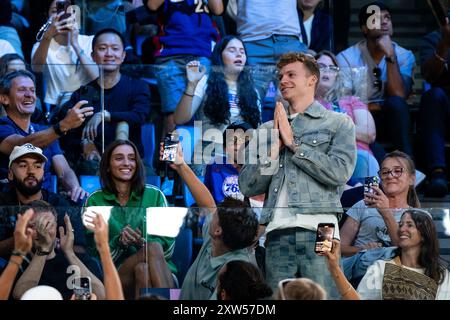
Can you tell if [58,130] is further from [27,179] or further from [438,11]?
[438,11]

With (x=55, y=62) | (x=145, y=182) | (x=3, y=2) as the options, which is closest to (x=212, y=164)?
(x=145, y=182)

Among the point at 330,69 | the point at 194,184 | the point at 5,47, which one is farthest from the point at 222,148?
the point at 5,47

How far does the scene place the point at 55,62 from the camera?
1394 cm

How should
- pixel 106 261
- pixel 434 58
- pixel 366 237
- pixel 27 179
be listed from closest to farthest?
pixel 106 261 < pixel 366 237 < pixel 27 179 < pixel 434 58

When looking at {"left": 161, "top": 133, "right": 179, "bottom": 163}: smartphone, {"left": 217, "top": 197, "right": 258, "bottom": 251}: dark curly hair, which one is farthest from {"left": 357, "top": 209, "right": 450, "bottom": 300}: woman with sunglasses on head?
{"left": 161, "top": 133, "right": 179, "bottom": 163}: smartphone

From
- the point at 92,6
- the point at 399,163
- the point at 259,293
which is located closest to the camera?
the point at 259,293

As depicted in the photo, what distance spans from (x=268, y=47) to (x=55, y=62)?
5.76 feet

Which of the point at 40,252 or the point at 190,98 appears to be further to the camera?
the point at 190,98

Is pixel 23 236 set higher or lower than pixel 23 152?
lower

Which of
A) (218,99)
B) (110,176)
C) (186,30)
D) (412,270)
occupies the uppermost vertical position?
(186,30)

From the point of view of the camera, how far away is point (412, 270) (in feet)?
36.9

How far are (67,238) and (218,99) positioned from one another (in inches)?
103

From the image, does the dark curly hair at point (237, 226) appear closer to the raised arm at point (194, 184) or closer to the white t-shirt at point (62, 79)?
the raised arm at point (194, 184)
